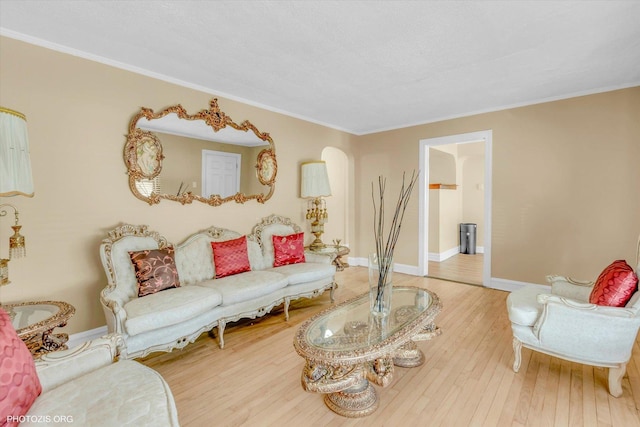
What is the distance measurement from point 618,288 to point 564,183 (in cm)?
230

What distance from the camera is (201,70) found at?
2.97 m

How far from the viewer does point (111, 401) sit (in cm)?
125

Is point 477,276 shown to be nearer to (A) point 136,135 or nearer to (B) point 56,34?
(A) point 136,135

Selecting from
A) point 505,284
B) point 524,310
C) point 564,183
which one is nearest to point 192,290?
point 524,310

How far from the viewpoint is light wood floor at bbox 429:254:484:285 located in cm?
493

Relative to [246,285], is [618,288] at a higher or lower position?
higher

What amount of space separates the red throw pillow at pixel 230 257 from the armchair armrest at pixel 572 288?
3.00 meters

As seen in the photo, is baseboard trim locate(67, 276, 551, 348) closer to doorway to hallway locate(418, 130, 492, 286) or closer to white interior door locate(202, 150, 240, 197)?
doorway to hallway locate(418, 130, 492, 286)

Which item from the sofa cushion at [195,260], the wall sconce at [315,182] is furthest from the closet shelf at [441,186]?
the sofa cushion at [195,260]

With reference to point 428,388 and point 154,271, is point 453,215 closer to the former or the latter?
point 428,388

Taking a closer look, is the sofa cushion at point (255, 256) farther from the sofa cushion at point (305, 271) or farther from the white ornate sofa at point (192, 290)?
the sofa cushion at point (305, 271)

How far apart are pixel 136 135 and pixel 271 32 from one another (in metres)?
1.68

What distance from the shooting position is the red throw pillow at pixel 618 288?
1990 millimetres

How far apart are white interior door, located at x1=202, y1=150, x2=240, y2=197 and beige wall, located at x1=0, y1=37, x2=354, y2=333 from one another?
17.6 inches
